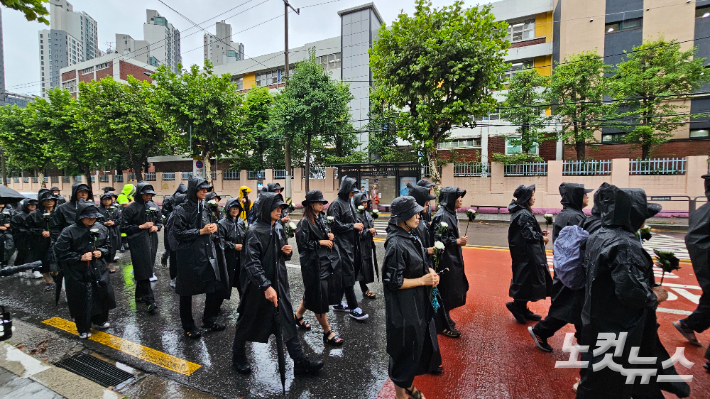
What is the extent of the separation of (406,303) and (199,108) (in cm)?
1864

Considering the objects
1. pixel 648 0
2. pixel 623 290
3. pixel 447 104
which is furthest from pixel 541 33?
pixel 623 290

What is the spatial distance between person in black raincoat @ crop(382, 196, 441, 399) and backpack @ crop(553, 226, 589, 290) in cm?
155

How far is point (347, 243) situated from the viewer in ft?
15.3

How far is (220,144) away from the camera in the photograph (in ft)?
63.9

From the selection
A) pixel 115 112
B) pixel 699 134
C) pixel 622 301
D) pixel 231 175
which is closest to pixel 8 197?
pixel 622 301

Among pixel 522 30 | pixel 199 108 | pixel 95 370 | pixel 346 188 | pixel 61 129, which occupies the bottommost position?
pixel 95 370

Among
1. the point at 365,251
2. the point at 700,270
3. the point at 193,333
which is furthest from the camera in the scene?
the point at 365,251

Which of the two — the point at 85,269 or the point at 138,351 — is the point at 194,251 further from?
the point at 85,269

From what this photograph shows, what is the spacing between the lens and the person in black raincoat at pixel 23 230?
21.8 ft

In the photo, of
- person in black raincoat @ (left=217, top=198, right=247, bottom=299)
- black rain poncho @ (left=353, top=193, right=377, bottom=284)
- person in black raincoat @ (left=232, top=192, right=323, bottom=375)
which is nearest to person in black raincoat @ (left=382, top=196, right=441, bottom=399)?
person in black raincoat @ (left=232, top=192, right=323, bottom=375)

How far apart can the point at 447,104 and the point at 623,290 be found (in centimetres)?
1204

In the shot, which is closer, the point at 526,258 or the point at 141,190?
the point at 526,258

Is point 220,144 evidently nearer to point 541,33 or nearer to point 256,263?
point 256,263

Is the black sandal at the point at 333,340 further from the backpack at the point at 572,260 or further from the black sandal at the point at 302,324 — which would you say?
the backpack at the point at 572,260
